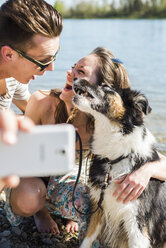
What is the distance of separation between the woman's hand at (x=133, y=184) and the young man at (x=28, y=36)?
101cm

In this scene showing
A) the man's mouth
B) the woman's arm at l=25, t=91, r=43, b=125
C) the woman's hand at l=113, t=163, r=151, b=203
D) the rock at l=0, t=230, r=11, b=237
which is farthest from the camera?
the woman's arm at l=25, t=91, r=43, b=125

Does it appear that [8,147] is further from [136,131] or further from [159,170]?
[159,170]

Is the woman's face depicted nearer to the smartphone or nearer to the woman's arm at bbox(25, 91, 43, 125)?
the woman's arm at bbox(25, 91, 43, 125)

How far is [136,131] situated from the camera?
8.88 ft

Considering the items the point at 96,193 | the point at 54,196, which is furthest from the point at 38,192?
the point at 96,193

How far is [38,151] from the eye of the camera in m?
1.00

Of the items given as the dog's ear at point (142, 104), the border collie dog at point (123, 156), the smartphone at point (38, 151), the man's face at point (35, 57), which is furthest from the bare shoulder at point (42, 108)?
the smartphone at point (38, 151)

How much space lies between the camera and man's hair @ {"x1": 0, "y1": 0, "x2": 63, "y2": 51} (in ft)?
9.09

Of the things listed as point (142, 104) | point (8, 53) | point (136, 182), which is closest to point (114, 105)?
point (142, 104)

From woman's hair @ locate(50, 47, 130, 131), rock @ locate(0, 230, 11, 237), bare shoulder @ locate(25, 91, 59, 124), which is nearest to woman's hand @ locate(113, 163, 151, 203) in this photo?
woman's hair @ locate(50, 47, 130, 131)

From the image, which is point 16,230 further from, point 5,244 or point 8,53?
point 8,53

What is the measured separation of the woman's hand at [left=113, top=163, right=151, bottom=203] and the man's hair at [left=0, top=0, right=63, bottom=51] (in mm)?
1453

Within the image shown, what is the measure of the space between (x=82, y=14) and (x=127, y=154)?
2977 inches

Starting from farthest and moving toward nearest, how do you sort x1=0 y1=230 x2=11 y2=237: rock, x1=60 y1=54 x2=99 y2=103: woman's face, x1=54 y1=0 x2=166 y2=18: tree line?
x1=54 y1=0 x2=166 y2=18: tree line
x1=0 y1=230 x2=11 y2=237: rock
x1=60 y1=54 x2=99 y2=103: woman's face
